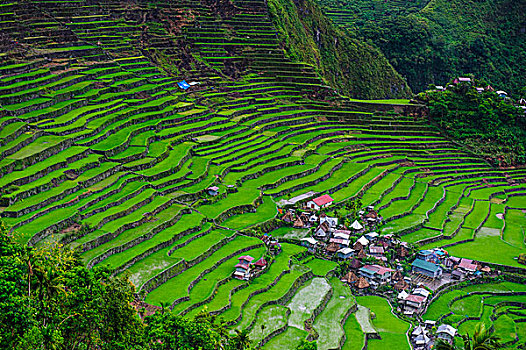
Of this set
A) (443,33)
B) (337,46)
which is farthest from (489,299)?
(443,33)

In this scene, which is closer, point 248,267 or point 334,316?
point 334,316

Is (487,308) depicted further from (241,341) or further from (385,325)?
(241,341)

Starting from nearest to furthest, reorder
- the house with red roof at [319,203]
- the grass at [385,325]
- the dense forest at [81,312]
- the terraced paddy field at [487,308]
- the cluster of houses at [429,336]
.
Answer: the dense forest at [81,312] < the grass at [385,325] < the cluster of houses at [429,336] < the terraced paddy field at [487,308] < the house with red roof at [319,203]

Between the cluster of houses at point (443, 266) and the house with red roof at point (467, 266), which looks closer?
the cluster of houses at point (443, 266)

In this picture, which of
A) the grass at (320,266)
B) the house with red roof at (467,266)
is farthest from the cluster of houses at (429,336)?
the house with red roof at (467,266)

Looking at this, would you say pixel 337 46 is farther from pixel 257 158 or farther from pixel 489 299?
pixel 489 299

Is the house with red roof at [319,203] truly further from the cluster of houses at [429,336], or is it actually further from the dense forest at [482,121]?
the dense forest at [482,121]

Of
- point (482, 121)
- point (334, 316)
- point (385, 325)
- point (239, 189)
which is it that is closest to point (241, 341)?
point (334, 316)

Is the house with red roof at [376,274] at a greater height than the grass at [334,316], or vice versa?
the grass at [334,316]
